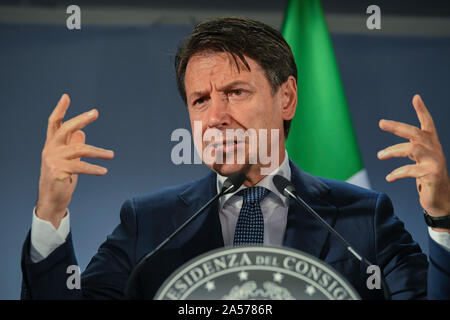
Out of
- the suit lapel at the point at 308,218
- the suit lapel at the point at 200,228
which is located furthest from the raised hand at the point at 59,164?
the suit lapel at the point at 308,218

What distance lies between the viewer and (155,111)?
308 cm

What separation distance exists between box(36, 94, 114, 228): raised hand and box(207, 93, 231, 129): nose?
483 millimetres

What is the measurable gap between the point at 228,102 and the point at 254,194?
40cm

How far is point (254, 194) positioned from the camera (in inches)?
→ 109

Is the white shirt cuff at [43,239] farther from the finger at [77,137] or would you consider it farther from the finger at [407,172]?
the finger at [407,172]

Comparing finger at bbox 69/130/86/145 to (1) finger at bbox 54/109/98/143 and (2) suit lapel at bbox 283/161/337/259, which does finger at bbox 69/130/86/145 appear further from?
(2) suit lapel at bbox 283/161/337/259

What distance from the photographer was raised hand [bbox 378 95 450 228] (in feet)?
8.04

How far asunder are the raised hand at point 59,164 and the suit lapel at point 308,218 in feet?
2.58

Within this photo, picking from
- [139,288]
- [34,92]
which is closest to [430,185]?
[139,288]

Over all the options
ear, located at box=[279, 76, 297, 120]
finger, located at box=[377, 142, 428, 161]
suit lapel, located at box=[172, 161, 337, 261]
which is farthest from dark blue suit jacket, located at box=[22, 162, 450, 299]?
finger, located at box=[377, 142, 428, 161]

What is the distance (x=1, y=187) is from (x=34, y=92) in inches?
18.2

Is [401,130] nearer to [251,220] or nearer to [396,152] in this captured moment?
[396,152]

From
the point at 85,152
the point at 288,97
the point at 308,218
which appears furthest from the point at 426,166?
the point at 85,152
